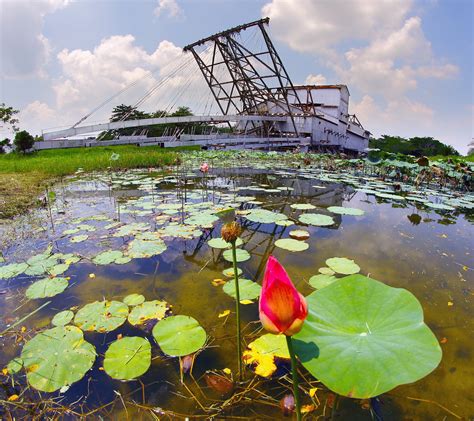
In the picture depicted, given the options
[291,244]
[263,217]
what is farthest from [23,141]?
[291,244]

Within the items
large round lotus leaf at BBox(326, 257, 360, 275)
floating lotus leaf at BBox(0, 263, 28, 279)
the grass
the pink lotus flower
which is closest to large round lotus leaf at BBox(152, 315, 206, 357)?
the pink lotus flower

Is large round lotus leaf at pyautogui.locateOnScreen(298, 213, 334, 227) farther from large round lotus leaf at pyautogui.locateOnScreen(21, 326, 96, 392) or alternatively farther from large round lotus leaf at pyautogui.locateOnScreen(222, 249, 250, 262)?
large round lotus leaf at pyautogui.locateOnScreen(21, 326, 96, 392)

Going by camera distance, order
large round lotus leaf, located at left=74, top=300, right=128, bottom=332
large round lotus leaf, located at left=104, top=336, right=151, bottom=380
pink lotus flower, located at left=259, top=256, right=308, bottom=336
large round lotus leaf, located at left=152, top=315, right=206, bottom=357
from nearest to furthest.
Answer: pink lotus flower, located at left=259, top=256, right=308, bottom=336 → large round lotus leaf, located at left=104, top=336, right=151, bottom=380 → large round lotus leaf, located at left=152, top=315, right=206, bottom=357 → large round lotus leaf, located at left=74, top=300, right=128, bottom=332

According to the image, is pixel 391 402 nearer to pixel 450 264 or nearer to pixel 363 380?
pixel 363 380

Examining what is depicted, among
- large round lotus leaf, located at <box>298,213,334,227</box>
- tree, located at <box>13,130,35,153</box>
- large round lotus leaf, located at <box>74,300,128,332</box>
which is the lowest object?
large round lotus leaf, located at <box>74,300,128,332</box>

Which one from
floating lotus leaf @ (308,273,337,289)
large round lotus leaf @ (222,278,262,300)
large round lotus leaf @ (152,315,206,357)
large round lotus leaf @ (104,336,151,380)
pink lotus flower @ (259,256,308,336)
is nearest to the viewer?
pink lotus flower @ (259,256,308,336)

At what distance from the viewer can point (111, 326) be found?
1469 millimetres

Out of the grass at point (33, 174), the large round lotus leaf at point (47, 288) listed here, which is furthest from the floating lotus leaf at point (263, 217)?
the grass at point (33, 174)

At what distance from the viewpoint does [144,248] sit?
242 cm

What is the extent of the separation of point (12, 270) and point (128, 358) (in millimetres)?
1480

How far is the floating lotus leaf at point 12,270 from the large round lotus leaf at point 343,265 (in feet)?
7.90

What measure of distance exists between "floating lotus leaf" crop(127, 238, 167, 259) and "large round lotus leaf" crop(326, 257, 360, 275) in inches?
57.7

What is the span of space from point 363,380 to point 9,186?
6.66 metres

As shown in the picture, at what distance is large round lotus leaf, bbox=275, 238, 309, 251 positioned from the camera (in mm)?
2471
